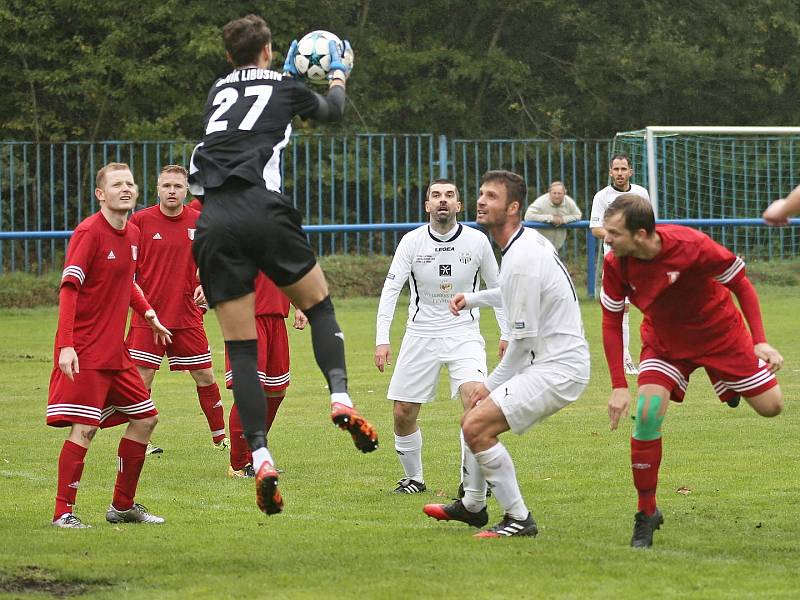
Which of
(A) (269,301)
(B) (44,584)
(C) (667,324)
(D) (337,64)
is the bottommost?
(B) (44,584)

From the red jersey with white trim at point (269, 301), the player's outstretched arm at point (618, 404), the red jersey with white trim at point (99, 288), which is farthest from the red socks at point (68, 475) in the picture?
the player's outstretched arm at point (618, 404)

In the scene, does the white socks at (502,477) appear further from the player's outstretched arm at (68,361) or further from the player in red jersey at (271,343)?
the player in red jersey at (271,343)

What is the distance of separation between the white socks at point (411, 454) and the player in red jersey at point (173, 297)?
2372mm

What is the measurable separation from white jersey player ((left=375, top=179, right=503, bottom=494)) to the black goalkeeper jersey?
2886mm

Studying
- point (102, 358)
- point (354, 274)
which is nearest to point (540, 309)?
point (102, 358)

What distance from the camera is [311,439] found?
38.8 feet

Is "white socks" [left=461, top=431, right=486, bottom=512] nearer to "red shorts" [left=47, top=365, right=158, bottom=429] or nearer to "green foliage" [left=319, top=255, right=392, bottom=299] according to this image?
"red shorts" [left=47, top=365, right=158, bottom=429]

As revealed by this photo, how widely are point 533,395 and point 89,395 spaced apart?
2.59 metres

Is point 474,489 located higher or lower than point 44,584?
higher

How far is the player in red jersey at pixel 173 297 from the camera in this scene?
11.4 metres

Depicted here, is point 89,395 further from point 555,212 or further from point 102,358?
point 555,212

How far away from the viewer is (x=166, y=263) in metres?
11.4

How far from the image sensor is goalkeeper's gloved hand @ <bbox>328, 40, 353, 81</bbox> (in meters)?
7.45

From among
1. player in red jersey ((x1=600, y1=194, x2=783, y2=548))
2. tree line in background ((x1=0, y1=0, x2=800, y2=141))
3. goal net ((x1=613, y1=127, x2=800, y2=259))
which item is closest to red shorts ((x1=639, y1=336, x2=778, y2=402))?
player in red jersey ((x1=600, y1=194, x2=783, y2=548))
